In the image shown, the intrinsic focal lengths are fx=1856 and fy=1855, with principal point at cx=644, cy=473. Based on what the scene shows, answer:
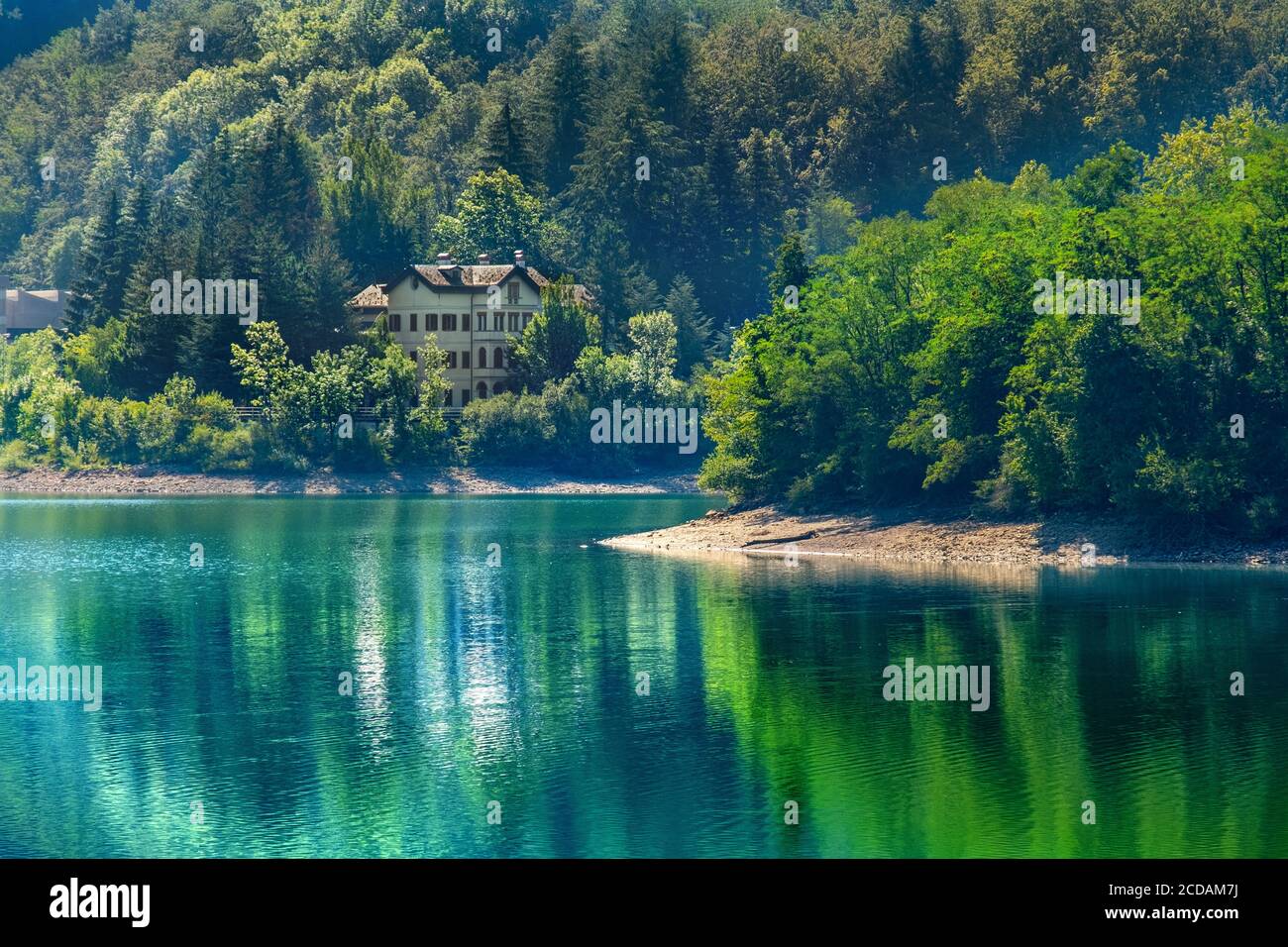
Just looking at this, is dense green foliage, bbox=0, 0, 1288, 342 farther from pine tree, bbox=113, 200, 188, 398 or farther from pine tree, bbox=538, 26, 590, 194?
pine tree, bbox=113, 200, 188, 398

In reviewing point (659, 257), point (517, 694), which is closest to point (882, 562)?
point (517, 694)

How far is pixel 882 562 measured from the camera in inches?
3415
